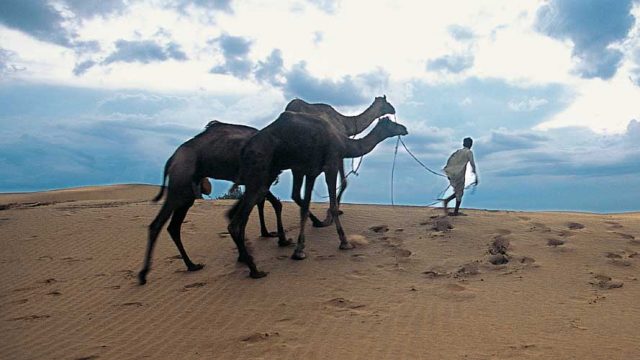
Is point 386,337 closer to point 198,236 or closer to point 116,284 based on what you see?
point 116,284

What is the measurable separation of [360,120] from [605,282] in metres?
6.24

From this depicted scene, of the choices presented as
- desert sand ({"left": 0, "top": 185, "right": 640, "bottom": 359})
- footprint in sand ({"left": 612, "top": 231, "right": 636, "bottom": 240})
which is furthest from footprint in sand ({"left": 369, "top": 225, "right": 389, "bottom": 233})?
footprint in sand ({"left": 612, "top": 231, "right": 636, "bottom": 240})

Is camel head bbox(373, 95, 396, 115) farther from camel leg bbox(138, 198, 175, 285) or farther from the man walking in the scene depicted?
camel leg bbox(138, 198, 175, 285)

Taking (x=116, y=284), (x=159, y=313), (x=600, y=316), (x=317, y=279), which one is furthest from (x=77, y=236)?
(x=600, y=316)

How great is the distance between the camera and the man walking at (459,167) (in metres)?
12.1

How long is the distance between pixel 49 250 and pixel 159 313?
518cm

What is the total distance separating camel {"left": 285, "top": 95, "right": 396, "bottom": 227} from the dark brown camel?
2.29 metres

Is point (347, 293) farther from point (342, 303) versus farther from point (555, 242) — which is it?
point (555, 242)

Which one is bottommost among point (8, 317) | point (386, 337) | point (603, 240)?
point (8, 317)

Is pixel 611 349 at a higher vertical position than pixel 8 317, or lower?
higher

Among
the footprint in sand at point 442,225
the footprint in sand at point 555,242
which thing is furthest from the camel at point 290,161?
the footprint in sand at point 555,242

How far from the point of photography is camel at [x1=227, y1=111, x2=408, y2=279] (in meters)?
8.87

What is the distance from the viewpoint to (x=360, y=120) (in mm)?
12906

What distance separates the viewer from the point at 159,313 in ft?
25.7
